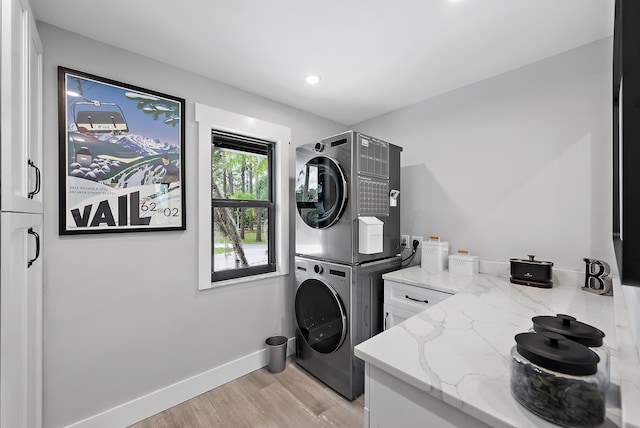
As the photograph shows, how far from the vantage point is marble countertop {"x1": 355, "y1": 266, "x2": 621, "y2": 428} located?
0.65 meters

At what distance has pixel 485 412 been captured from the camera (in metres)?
0.62

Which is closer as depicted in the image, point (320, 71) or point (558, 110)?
point (558, 110)

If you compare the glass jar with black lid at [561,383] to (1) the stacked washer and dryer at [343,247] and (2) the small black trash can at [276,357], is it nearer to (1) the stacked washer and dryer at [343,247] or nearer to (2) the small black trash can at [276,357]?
(1) the stacked washer and dryer at [343,247]

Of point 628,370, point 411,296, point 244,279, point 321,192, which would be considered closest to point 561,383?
point 628,370

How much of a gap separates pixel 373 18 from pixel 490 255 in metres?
1.85

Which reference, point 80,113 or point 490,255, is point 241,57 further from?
point 490,255

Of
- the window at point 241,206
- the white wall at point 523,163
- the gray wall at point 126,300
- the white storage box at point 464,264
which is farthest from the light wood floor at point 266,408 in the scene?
the white wall at point 523,163

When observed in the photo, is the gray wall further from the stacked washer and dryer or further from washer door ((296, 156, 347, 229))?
washer door ((296, 156, 347, 229))

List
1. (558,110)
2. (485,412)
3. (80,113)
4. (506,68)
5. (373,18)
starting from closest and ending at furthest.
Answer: (485,412) < (373,18) < (80,113) < (558,110) < (506,68)

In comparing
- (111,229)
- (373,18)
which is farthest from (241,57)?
(111,229)

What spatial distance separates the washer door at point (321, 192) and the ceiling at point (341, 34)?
704mm

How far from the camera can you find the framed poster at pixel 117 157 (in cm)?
156

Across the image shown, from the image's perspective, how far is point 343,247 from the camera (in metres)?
1.98

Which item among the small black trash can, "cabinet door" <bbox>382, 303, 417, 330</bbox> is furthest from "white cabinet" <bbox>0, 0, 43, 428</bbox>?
"cabinet door" <bbox>382, 303, 417, 330</bbox>
